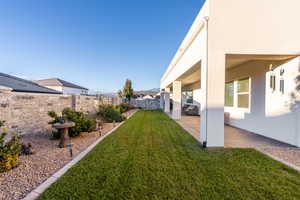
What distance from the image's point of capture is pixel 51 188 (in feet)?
7.69

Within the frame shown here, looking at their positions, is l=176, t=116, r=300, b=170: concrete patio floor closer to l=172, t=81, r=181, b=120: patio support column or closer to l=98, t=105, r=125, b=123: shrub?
l=172, t=81, r=181, b=120: patio support column

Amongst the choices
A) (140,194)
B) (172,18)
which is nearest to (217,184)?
(140,194)

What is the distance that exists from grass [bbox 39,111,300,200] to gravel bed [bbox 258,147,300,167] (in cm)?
49

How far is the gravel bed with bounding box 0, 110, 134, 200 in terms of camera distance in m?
2.33

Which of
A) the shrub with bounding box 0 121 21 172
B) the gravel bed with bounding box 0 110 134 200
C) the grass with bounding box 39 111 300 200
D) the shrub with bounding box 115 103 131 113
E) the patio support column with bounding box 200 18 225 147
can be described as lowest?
the gravel bed with bounding box 0 110 134 200

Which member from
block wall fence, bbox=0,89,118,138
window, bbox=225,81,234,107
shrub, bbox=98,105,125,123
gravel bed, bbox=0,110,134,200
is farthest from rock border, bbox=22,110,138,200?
window, bbox=225,81,234,107

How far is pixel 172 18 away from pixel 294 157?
1231 centimetres

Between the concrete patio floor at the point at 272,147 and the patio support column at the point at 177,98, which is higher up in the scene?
the patio support column at the point at 177,98

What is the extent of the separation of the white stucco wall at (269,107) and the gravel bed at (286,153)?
609mm

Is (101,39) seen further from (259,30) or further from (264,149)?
(264,149)

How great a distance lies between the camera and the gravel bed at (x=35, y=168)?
2.33 metres

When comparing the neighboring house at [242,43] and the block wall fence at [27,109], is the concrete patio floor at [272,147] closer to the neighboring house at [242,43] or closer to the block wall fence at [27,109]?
the neighboring house at [242,43]

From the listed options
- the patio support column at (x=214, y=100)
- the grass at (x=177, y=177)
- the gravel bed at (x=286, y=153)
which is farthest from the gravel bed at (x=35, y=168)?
the gravel bed at (x=286, y=153)

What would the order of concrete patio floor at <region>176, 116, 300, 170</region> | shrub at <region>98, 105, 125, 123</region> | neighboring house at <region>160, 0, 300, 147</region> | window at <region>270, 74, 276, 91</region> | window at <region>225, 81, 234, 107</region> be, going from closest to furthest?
concrete patio floor at <region>176, 116, 300, 170</region> → neighboring house at <region>160, 0, 300, 147</region> → window at <region>270, 74, 276, 91</region> → window at <region>225, 81, 234, 107</region> → shrub at <region>98, 105, 125, 123</region>
